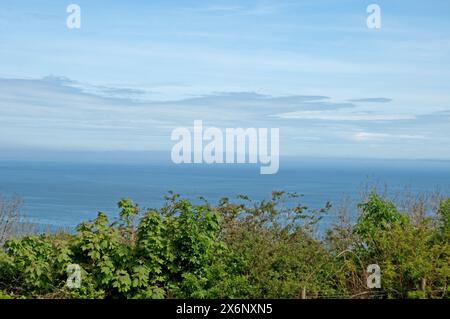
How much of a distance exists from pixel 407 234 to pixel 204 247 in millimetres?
2547

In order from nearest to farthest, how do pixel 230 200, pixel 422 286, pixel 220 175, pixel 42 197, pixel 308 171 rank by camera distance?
pixel 422 286, pixel 230 200, pixel 220 175, pixel 42 197, pixel 308 171

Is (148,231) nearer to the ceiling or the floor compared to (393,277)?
nearer to the ceiling

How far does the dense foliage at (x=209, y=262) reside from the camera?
763 centimetres

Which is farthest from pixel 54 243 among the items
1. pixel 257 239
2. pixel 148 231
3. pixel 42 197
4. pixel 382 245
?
pixel 42 197

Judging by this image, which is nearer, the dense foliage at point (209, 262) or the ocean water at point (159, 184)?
the dense foliage at point (209, 262)

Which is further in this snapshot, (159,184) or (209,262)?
(159,184)

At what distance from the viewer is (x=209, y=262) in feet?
26.4

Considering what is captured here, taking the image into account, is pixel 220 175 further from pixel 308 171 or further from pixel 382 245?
pixel 382 245

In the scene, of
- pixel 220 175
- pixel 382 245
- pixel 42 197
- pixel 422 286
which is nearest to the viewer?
pixel 422 286

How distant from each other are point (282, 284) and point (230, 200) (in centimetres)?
209

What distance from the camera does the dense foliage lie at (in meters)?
7.63

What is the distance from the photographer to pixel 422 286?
752 centimetres
